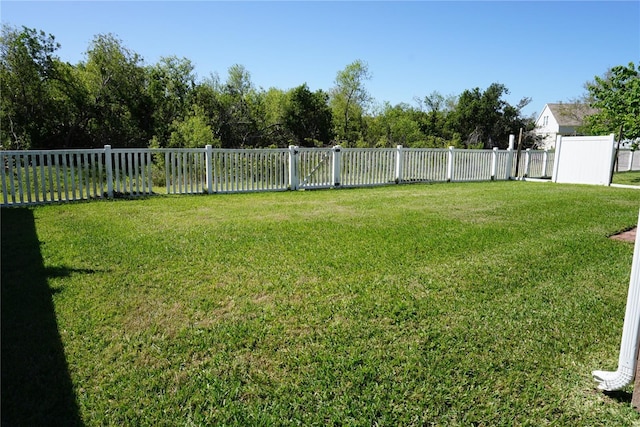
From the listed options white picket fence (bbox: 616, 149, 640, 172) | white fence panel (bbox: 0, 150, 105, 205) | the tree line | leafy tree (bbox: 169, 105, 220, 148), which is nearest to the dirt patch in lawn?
white fence panel (bbox: 0, 150, 105, 205)

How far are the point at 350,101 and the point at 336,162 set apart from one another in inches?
613

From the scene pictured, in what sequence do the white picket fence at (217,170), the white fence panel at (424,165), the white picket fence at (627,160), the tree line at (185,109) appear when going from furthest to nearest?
the white picket fence at (627,160) < the tree line at (185,109) < the white fence panel at (424,165) < the white picket fence at (217,170)

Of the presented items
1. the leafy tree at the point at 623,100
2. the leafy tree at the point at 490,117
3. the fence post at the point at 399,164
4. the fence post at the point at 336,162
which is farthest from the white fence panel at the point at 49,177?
the leafy tree at the point at 490,117

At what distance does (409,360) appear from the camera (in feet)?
7.06

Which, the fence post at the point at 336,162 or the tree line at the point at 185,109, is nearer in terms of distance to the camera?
the fence post at the point at 336,162

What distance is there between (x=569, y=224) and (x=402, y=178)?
683 centimetres

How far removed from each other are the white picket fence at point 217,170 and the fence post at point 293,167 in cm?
3

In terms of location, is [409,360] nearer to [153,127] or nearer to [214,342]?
[214,342]

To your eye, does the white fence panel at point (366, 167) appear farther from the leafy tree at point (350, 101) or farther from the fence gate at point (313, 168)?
the leafy tree at point (350, 101)

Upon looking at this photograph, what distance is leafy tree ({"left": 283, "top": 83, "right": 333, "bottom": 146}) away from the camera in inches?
895

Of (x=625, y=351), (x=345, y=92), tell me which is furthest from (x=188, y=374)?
(x=345, y=92)

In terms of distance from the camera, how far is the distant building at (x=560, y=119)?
33625 millimetres

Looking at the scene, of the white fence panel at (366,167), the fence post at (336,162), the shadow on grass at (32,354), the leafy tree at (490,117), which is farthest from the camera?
the leafy tree at (490,117)

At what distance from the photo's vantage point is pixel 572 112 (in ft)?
113
